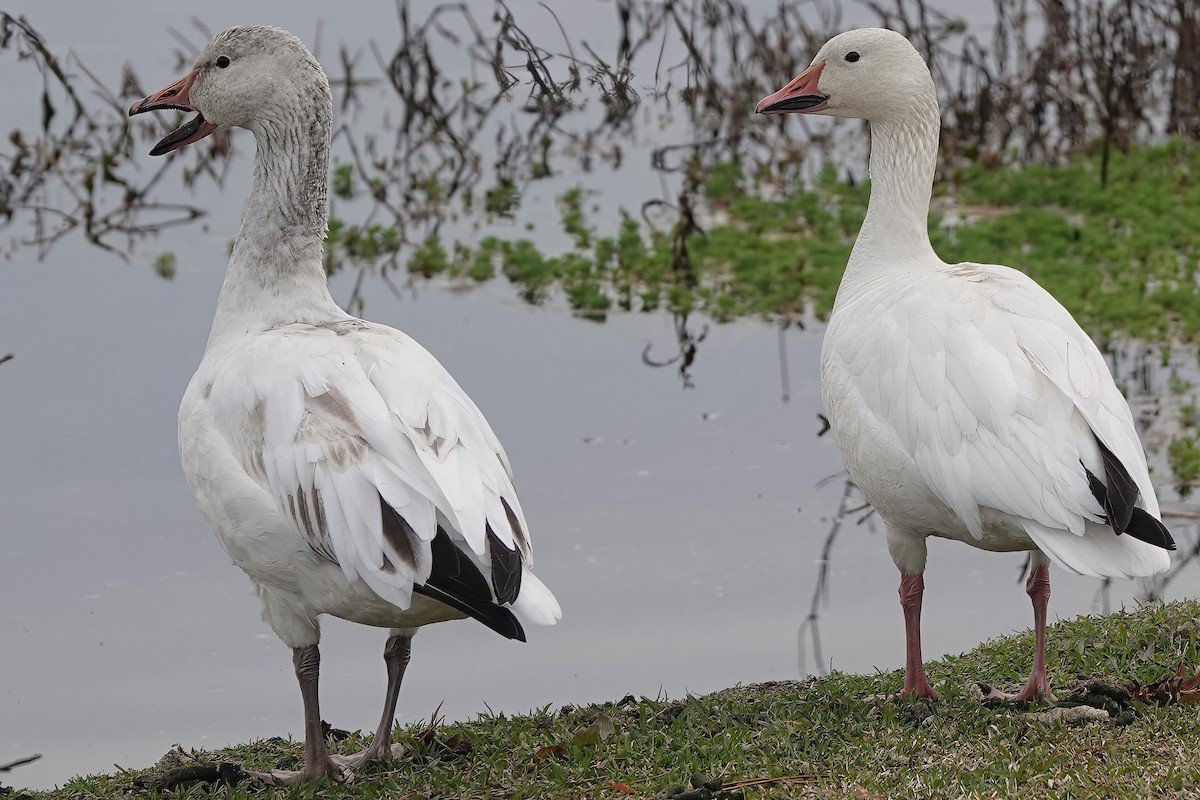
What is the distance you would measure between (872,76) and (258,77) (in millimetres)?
2289

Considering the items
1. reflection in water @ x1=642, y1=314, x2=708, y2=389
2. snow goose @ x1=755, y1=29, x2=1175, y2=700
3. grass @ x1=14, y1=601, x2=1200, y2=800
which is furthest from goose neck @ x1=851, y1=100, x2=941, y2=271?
reflection in water @ x1=642, y1=314, x2=708, y2=389

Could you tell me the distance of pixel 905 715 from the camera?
5.14 meters

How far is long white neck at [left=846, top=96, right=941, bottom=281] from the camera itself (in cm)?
617

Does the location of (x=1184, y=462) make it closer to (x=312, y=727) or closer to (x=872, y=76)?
(x=872, y=76)

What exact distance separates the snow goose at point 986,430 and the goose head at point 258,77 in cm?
203

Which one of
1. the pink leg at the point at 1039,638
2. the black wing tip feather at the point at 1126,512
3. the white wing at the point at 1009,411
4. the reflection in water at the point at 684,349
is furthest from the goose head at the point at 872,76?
the reflection in water at the point at 684,349

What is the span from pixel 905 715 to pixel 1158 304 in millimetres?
5363

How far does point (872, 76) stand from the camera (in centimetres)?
627

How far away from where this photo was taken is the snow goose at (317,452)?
14.8 feet

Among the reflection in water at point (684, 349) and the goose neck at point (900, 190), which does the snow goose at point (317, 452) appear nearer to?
the goose neck at point (900, 190)

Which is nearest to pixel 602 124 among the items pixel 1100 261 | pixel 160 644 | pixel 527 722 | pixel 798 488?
pixel 1100 261

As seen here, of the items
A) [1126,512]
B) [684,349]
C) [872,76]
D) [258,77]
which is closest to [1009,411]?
[1126,512]

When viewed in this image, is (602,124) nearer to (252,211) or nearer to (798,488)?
(798,488)

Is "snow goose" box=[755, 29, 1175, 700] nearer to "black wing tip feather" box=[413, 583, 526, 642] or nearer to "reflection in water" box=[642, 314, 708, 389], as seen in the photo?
"black wing tip feather" box=[413, 583, 526, 642]
